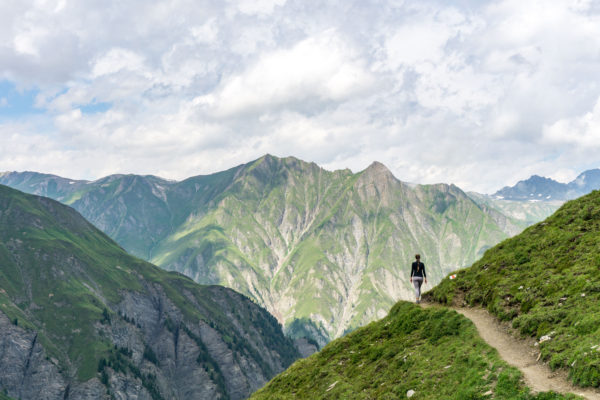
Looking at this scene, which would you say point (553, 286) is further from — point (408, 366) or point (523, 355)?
point (408, 366)

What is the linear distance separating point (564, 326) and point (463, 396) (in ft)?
29.0

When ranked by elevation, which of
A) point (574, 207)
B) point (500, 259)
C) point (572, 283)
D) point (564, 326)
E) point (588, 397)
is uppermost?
point (574, 207)

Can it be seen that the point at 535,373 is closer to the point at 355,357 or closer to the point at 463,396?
the point at 463,396

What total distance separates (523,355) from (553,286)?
327 inches

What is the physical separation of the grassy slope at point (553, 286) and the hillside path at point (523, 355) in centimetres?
55

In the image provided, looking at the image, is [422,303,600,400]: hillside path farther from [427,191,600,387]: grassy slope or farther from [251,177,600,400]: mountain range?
[427,191,600,387]: grassy slope

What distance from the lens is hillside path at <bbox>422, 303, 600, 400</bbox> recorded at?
22625mm

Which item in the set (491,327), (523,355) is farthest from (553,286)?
(523,355)

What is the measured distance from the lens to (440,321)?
37.6 m

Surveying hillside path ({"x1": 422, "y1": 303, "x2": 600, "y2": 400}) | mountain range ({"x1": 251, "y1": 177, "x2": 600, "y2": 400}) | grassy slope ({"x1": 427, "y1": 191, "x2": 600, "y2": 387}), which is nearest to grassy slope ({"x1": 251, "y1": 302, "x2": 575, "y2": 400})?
mountain range ({"x1": 251, "y1": 177, "x2": 600, "y2": 400})

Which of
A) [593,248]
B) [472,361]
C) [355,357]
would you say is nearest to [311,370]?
[355,357]

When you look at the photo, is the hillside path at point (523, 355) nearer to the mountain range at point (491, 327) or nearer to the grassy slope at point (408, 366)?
the mountain range at point (491, 327)

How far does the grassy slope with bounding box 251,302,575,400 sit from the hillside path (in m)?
0.75

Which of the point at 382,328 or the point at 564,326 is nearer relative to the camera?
the point at 564,326
